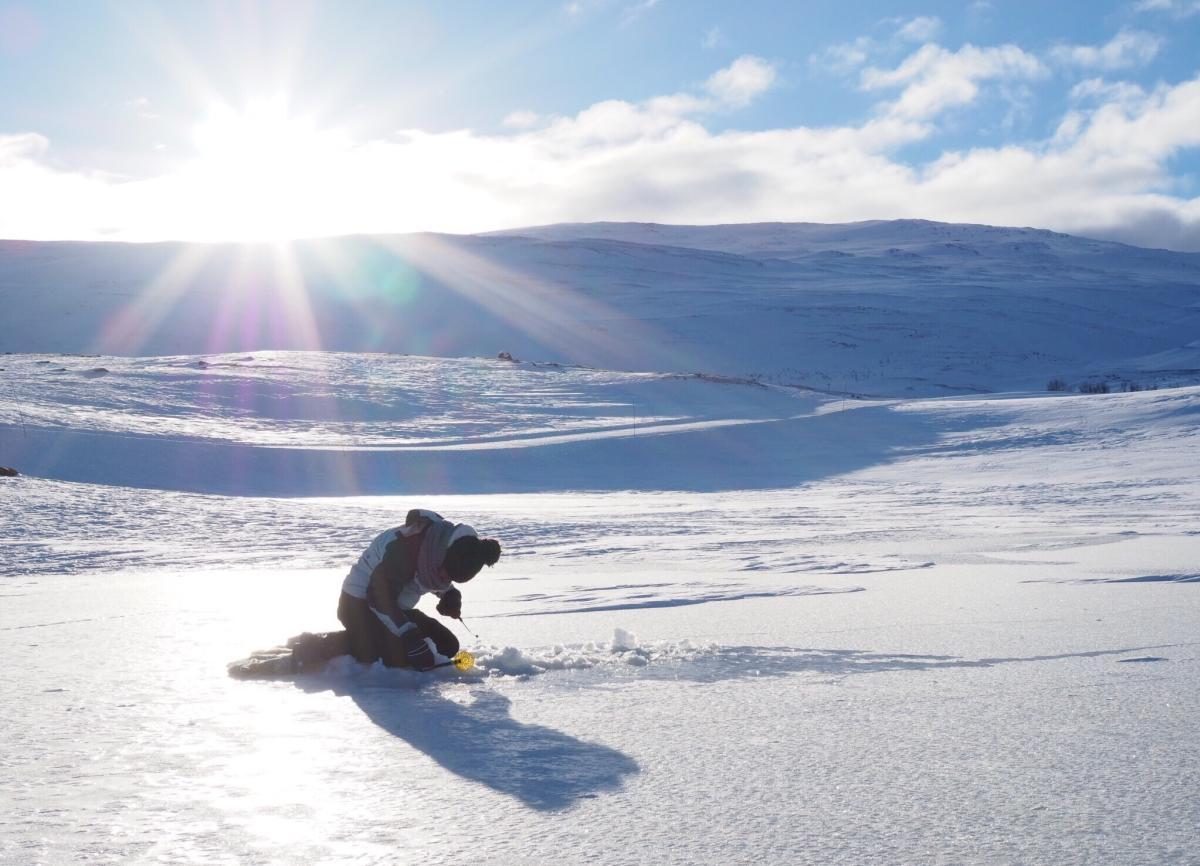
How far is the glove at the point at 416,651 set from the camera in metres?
4.04

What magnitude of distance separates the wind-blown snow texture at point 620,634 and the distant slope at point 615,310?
1788cm

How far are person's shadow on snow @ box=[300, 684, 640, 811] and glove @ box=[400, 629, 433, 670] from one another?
0.58ft

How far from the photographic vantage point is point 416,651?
13.3 feet

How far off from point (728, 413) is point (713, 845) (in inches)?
917

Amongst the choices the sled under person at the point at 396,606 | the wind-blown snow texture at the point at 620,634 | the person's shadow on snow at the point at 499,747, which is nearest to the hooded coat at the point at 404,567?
the sled under person at the point at 396,606

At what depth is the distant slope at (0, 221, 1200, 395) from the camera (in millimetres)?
42438

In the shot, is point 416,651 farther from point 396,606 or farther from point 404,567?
point 404,567

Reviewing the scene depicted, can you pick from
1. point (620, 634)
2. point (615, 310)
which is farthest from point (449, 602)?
point (615, 310)

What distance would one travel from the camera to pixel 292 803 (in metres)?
2.53

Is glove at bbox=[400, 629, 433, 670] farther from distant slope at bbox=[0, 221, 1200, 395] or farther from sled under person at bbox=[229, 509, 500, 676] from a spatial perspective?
distant slope at bbox=[0, 221, 1200, 395]

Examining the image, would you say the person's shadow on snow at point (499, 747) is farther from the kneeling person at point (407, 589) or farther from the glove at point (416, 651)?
the kneeling person at point (407, 589)

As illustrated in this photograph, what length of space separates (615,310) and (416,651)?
49.1m

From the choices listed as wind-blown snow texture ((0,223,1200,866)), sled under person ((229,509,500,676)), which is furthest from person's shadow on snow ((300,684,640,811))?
sled under person ((229,509,500,676))

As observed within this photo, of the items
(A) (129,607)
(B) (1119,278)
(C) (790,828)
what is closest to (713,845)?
(C) (790,828)
